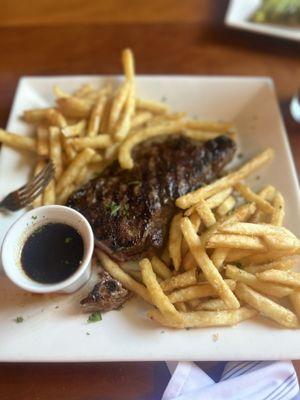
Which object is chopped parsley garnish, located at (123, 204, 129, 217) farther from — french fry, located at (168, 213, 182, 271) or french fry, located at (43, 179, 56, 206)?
french fry, located at (43, 179, 56, 206)

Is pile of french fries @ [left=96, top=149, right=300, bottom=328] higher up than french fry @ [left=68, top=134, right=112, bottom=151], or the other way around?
french fry @ [left=68, top=134, right=112, bottom=151]

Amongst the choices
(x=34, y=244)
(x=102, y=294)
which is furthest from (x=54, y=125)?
(x=102, y=294)

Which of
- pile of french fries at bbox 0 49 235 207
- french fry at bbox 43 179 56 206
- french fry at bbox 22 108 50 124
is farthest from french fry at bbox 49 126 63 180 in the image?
french fry at bbox 22 108 50 124

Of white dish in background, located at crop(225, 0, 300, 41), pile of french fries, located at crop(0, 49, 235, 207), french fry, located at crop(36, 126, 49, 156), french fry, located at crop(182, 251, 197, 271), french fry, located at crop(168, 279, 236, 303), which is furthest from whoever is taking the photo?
white dish in background, located at crop(225, 0, 300, 41)

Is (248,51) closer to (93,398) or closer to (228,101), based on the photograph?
(228,101)

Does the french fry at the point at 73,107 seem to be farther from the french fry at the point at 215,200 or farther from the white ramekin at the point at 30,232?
the french fry at the point at 215,200

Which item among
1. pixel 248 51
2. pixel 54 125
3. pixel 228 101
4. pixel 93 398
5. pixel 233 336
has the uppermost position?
pixel 248 51
